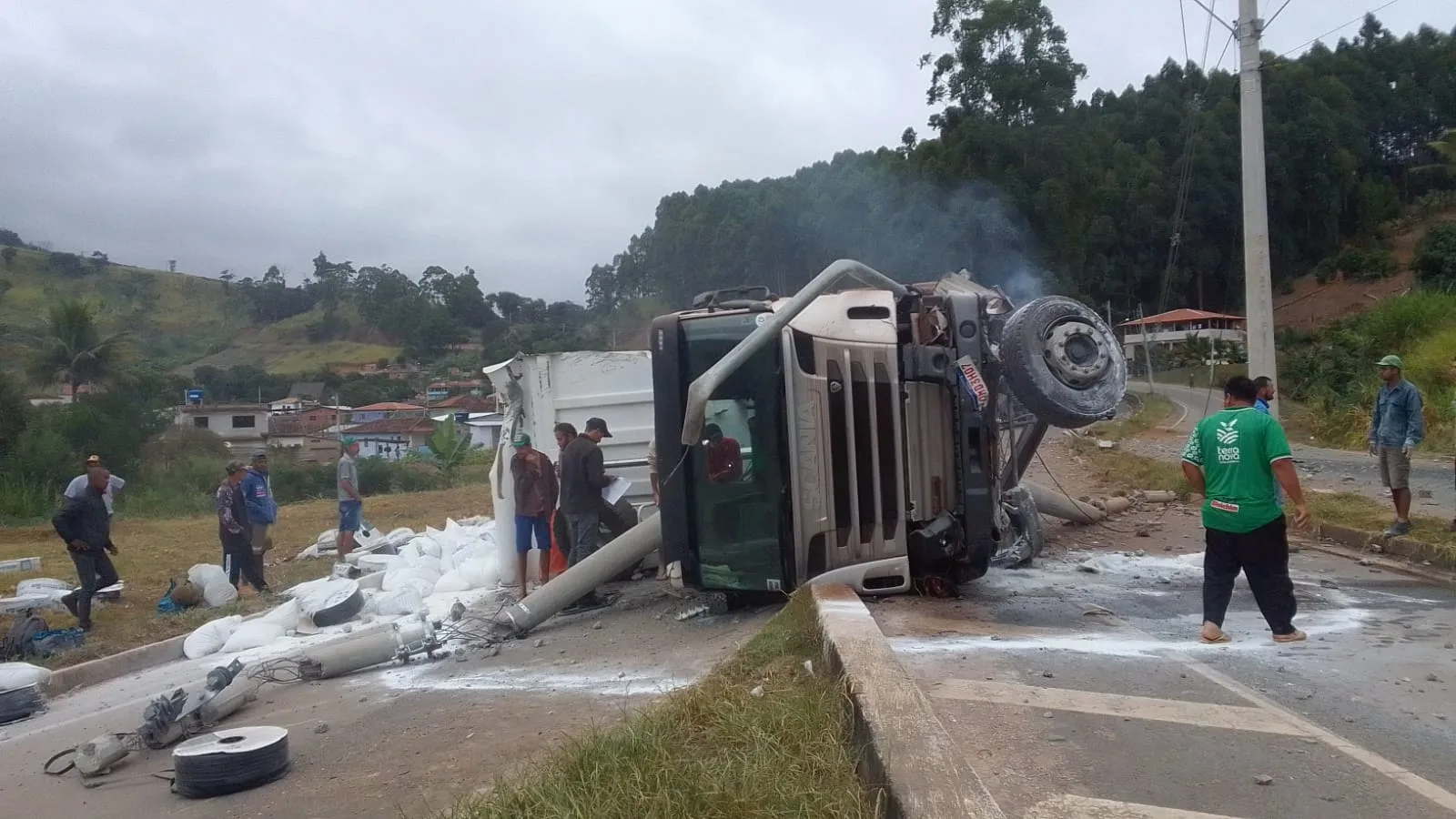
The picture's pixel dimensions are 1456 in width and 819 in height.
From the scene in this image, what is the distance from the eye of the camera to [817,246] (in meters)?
18.1

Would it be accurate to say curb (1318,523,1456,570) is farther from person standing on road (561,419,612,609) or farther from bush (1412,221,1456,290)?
bush (1412,221,1456,290)

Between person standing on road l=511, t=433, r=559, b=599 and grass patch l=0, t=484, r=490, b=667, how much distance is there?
2.79 meters

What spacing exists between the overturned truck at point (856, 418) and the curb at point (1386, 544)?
2834 millimetres

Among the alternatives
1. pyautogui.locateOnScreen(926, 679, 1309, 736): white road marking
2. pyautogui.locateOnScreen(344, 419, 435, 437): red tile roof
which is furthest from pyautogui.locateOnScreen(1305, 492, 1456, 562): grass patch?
pyautogui.locateOnScreen(344, 419, 435, 437): red tile roof

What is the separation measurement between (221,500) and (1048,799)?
9.72 meters

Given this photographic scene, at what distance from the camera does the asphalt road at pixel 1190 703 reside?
11.7 ft

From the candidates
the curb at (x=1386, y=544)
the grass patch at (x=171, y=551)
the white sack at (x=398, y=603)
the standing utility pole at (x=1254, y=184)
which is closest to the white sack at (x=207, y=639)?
the grass patch at (x=171, y=551)

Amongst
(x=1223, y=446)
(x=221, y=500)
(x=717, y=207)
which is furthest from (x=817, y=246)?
(x=1223, y=446)

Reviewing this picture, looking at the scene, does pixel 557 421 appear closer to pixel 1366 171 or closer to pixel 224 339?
pixel 1366 171

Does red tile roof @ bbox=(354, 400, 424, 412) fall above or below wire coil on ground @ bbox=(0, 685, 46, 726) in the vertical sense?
above

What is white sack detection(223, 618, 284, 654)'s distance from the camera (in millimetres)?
8727

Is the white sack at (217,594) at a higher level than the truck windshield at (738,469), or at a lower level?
lower

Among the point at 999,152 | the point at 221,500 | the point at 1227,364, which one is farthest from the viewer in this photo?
the point at 1227,364

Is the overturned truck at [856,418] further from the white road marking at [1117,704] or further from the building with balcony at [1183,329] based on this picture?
the building with balcony at [1183,329]
